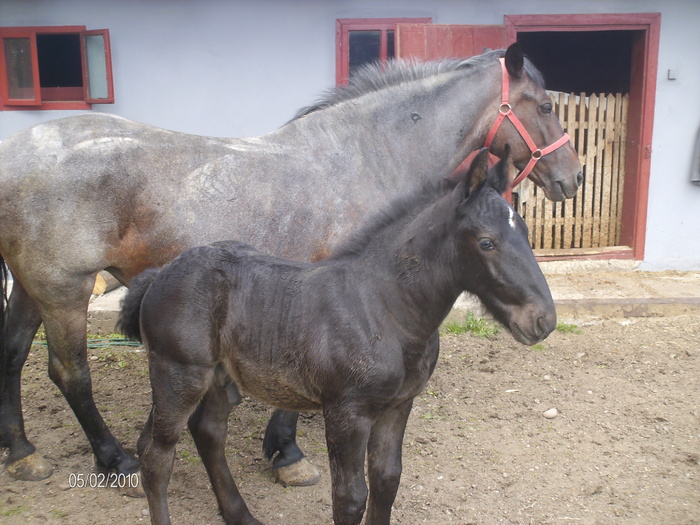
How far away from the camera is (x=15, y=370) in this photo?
3885 mm

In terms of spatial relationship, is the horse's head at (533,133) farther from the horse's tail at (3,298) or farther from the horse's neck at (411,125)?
the horse's tail at (3,298)

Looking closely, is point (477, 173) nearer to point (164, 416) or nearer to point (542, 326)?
point (542, 326)

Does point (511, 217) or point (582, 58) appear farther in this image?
point (582, 58)

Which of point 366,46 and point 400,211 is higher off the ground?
point 366,46

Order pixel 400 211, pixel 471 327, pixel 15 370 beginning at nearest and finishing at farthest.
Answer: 1. pixel 400 211
2. pixel 15 370
3. pixel 471 327

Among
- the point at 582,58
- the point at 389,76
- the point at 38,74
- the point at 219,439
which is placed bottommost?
the point at 219,439

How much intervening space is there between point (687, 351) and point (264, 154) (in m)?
3.96

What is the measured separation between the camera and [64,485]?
11.8ft

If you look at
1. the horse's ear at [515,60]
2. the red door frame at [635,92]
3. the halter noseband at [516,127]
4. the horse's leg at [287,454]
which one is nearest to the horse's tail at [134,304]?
the horse's leg at [287,454]

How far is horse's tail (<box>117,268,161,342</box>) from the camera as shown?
3.00m

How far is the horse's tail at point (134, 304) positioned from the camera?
9.85 ft

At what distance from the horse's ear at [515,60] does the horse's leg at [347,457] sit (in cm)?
232

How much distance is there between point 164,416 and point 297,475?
3.55ft

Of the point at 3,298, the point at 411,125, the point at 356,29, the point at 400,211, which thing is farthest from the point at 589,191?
the point at 3,298
